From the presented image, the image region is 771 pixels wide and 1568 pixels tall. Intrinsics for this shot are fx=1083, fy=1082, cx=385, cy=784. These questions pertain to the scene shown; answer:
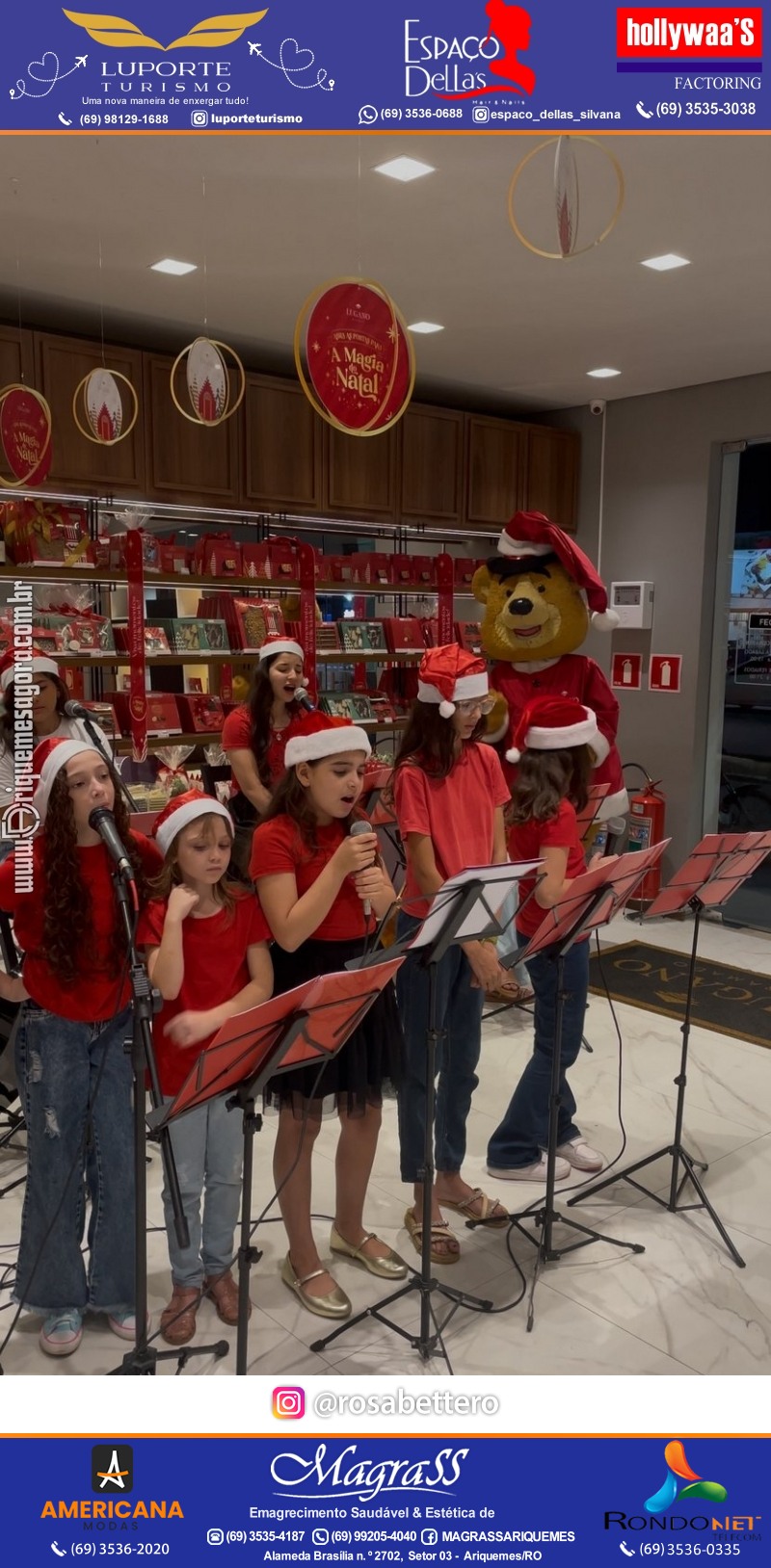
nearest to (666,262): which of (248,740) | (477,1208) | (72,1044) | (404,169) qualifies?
(404,169)

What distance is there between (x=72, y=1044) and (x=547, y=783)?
1.37 metres

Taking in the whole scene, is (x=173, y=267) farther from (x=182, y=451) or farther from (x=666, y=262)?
(x=666, y=262)

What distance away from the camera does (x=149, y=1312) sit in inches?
95.5

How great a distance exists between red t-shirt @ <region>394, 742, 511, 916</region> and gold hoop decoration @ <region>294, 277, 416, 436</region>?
0.87 meters

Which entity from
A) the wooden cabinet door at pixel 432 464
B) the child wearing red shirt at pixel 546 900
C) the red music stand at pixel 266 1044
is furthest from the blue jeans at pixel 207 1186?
the wooden cabinet door at pixel 432 464

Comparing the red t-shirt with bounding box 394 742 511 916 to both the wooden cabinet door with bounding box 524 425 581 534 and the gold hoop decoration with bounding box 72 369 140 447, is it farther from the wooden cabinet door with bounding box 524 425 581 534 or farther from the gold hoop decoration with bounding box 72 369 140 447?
the wooden cabinet door with bounding box 524 425 581 534

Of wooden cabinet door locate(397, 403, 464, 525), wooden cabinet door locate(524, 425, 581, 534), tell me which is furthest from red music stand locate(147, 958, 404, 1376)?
wooden cabinet door locate(524, 425, 581, 534)

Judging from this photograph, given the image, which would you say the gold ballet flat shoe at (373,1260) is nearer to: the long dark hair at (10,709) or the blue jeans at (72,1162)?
the blue jeans at (72,1162)

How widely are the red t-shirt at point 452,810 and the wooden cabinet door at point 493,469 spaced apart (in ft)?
11.8

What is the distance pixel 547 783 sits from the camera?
288cm

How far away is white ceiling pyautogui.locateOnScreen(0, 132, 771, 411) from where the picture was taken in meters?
2.96

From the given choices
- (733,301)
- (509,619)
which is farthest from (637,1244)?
(733,301)
